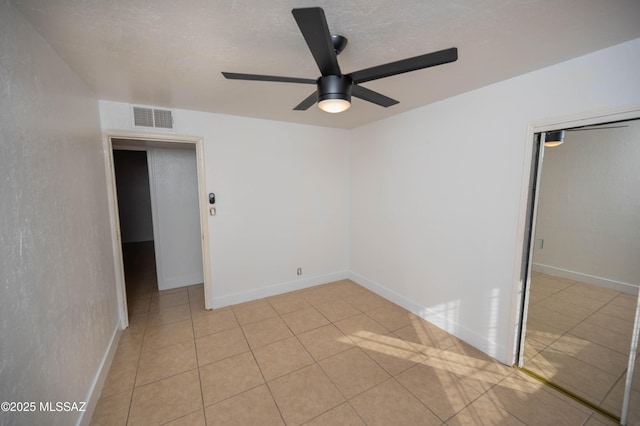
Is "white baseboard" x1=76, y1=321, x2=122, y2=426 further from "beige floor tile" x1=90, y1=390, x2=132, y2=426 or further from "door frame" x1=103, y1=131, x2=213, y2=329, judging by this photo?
"door frame" x1=103, y1=131, x2=213, y2=329

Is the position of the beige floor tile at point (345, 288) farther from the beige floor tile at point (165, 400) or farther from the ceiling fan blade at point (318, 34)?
the ceiling fan blade at point (318, 34)

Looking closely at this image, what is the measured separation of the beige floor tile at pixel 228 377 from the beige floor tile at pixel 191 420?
0.09 m

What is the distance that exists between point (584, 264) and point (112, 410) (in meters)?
4.47

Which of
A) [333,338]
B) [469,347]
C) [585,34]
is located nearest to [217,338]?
[333,338]

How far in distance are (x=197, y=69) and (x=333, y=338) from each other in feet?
8.81

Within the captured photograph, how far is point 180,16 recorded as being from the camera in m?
1.29

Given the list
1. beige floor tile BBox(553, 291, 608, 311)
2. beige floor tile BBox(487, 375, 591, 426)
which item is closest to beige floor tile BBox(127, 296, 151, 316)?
beige floor tile BBox(487, 375, 591, 426)

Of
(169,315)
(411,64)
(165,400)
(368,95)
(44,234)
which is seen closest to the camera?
(411,64)

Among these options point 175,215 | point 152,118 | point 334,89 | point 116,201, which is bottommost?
point 175,215

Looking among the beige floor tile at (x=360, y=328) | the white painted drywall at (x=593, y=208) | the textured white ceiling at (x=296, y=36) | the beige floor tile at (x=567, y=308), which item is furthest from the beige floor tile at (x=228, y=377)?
the beige floor tile at (x=567, y=308)

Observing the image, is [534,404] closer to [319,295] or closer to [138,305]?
[319,295]

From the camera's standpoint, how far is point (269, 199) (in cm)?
348

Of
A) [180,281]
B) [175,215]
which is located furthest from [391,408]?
[175,215]

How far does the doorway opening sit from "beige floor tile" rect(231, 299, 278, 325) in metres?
2.55
